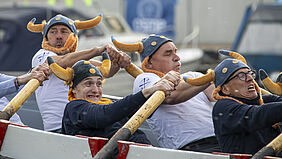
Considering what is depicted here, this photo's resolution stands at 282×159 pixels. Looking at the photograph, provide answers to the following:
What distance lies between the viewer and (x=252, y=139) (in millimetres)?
2969

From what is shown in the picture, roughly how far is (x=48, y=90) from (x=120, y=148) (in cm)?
121

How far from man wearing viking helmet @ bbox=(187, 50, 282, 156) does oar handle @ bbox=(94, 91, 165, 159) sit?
285mm

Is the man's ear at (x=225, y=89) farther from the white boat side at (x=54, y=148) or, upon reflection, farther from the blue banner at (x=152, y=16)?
the blue banner at (x=152, y=16)

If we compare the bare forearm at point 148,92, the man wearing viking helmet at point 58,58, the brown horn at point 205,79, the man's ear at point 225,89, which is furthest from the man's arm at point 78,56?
the man's ear at point 225,89

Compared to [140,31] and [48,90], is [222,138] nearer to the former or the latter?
[48,90]

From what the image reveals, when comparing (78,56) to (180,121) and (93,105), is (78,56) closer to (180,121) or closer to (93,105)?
(93,105)

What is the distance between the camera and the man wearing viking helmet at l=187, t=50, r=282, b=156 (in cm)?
288

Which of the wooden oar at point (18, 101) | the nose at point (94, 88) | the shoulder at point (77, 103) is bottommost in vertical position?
the wooden oar at point (18, 101)

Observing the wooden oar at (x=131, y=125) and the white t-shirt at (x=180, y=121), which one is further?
the white t-shirt at (x=180, y=121)

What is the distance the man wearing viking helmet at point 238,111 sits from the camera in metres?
2.88

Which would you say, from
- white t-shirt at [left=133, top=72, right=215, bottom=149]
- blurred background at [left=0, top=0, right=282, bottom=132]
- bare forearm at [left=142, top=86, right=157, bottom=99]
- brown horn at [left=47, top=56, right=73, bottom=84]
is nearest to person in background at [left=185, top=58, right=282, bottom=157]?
bare forearm at [left=142, top=86, right=157, bottom=99]

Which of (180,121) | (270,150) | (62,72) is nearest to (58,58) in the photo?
(62,72)

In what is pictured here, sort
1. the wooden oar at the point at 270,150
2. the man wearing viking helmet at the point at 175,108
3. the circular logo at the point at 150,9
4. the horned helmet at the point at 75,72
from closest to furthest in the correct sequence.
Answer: the wooden oar at the point at 270,150
the horned helmet at the point at 75,72
the man wearing viking helmet at the point at 175,108
the circular logo at the point at 150,9

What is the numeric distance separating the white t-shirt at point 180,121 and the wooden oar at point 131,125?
19.0 inches
